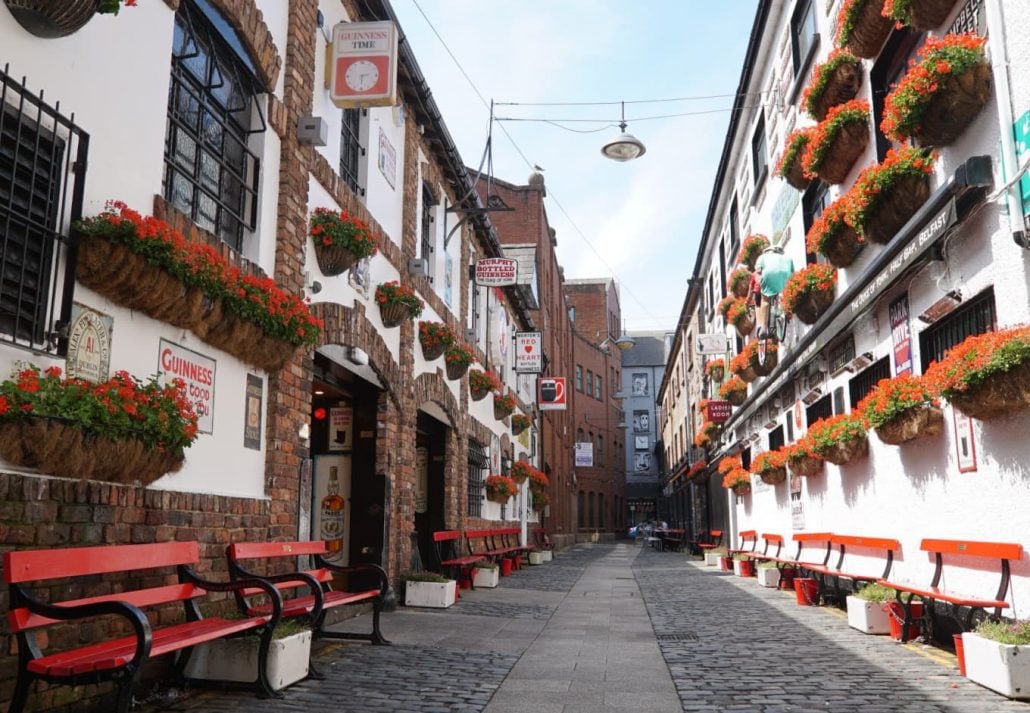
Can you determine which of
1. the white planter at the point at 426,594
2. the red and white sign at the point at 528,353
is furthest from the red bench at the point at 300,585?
the red and white sign at the point at 528,353

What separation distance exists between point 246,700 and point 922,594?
5523 millimetres

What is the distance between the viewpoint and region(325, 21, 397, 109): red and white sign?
28.8 feet

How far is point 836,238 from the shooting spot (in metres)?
10.3

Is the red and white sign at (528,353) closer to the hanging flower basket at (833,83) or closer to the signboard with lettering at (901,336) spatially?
the hanging flower basket at (833,83)

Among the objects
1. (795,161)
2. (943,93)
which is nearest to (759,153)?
(795,161)

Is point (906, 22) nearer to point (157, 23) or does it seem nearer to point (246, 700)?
point (157, 23)

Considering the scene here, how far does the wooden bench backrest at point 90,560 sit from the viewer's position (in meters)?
4.05

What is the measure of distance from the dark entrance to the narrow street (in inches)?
117

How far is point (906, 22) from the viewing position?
7945 millimetres

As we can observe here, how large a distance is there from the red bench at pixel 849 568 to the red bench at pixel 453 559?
5143 millimetres

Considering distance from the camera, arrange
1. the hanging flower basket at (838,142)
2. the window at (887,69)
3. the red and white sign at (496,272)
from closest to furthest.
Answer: the window at (887,69)
the hanging flower basket at (838,142)
the red and white sign at (496,272)

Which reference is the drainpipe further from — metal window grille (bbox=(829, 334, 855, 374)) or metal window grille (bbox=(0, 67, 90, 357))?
metal window grille (bbox=(0, 67, 90, 357))

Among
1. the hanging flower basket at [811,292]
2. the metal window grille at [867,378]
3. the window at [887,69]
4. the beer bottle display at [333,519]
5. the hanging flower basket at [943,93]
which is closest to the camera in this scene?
the hanging flower basket at [943,93]

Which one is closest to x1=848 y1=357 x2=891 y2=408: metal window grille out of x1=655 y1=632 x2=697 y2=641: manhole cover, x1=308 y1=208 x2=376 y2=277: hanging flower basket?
x1=655 y1=632 x2=697 y2=641: manhole cover
